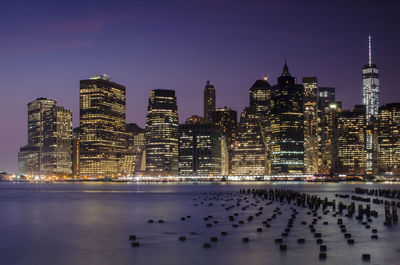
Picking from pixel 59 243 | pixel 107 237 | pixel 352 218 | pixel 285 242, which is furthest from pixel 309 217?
pixel 59 243

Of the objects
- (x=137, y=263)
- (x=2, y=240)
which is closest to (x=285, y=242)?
(x=137, y=263)

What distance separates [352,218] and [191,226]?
17.0 meters

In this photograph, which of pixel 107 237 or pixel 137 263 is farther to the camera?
pixel 107 237

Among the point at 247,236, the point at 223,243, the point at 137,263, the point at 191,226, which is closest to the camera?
the point at 137,263

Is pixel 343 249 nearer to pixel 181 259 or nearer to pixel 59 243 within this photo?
pixel 181 259

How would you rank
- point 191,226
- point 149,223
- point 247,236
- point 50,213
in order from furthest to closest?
point 50,213 → point 149,223 → point 191,226 → point 247,236

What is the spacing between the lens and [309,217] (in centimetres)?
5856

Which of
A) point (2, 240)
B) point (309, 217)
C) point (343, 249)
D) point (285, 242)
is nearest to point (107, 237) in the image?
point (2, 240)

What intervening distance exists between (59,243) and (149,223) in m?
15.7

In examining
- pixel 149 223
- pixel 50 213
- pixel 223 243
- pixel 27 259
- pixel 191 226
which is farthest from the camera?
pixel 50 213

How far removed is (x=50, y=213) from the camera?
237 ft

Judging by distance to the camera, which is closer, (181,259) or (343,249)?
(181,259)

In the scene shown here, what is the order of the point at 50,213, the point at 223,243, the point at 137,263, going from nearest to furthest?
the point at 137,263, the point at 223,243, the point at 50,213

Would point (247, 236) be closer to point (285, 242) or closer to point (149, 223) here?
point (285, 242)
